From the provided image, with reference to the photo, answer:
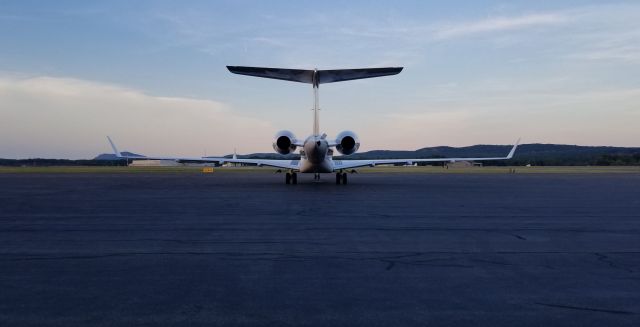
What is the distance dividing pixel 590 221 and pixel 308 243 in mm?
7298

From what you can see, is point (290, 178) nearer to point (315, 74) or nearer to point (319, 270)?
point (315, 74)

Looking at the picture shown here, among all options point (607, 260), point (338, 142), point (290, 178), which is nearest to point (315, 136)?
point (338, 142)

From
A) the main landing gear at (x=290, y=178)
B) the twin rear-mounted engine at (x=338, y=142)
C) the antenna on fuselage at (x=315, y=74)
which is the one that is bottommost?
the main landing gear at (x=290, y=178)

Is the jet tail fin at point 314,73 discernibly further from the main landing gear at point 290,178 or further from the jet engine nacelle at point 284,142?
the main landing gear at point 290,178

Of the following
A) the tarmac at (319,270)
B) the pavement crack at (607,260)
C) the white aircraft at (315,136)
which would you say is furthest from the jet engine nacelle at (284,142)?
the pavement crack at (607,260)

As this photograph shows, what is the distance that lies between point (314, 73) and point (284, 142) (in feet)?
12.4

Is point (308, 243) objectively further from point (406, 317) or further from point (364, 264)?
point (406, 317)

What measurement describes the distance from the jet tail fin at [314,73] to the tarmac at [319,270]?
13.7 metres

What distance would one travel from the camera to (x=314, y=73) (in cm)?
3011

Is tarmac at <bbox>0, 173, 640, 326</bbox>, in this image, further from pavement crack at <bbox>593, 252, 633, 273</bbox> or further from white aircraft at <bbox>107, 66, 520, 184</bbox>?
white aircraft at <bbox>107, 66, 520, 184</bbox>

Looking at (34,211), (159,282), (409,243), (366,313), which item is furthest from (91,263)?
(34,211)

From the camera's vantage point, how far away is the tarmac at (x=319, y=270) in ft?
18.3

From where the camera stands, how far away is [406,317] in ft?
17.9

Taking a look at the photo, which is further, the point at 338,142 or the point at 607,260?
the point at 338,142
